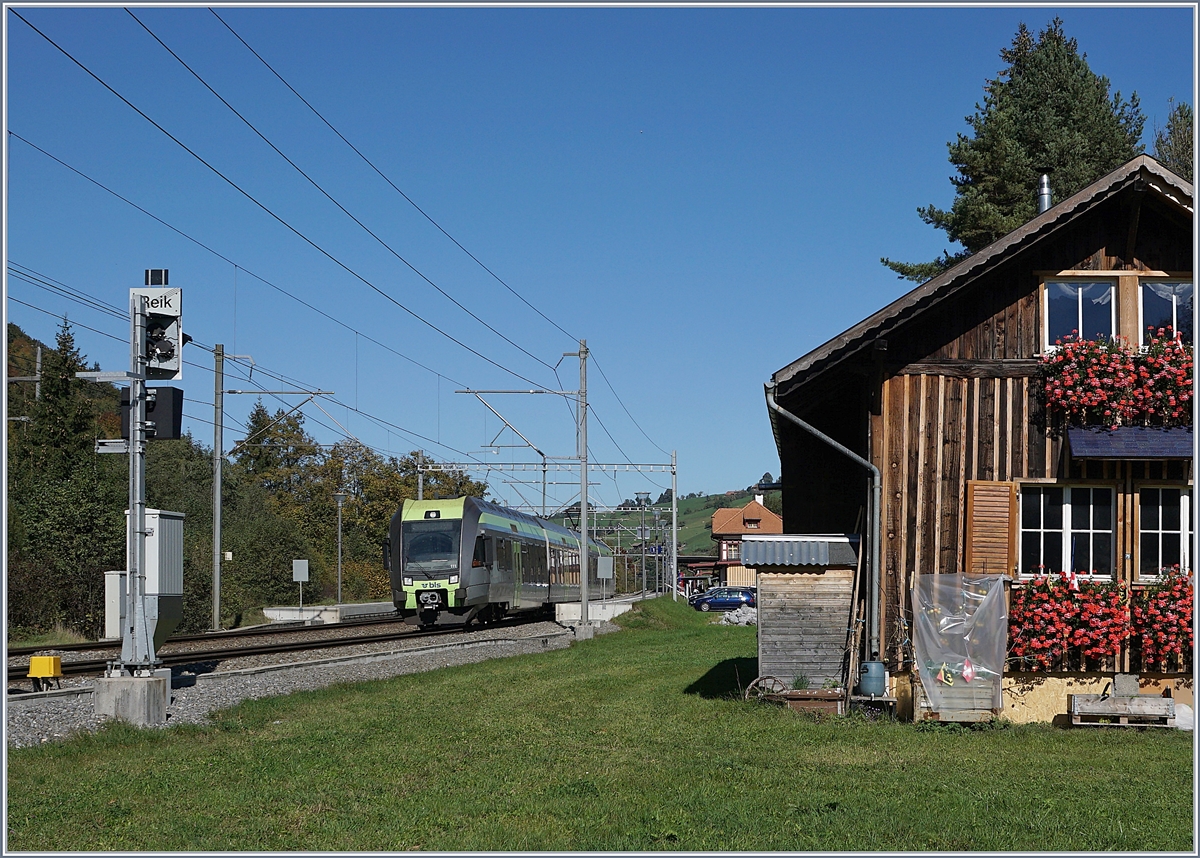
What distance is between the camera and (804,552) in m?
15.5

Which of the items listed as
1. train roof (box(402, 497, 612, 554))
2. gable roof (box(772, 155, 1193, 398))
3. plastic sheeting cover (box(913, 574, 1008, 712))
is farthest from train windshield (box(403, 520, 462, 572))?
plastic sheeting cover (box(913, 574, 1008, 712))

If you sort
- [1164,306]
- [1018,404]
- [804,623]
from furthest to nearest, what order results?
[804,623]
[1164,306]
[1018,404]

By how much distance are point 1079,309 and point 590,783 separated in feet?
28.5

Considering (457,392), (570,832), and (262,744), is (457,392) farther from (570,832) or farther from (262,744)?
(570,832)

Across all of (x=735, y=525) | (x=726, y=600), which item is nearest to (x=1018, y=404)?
(x=726, y=600)

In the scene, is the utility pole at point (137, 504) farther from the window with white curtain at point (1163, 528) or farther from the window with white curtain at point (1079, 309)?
the window with white curtain at point (1163, 528)

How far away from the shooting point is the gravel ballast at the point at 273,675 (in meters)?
13.4

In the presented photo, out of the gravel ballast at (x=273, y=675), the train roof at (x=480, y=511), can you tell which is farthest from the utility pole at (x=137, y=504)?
the train roof at (x=480, y=511)

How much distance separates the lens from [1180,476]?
14.3 m

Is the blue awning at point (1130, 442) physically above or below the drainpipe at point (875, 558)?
above

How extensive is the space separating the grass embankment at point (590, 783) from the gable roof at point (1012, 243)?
428cm

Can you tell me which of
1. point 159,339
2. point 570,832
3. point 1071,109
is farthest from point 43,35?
point 1071,109

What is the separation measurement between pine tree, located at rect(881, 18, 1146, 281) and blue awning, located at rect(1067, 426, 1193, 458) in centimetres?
2432

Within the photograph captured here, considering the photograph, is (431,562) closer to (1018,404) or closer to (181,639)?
(181,639)
